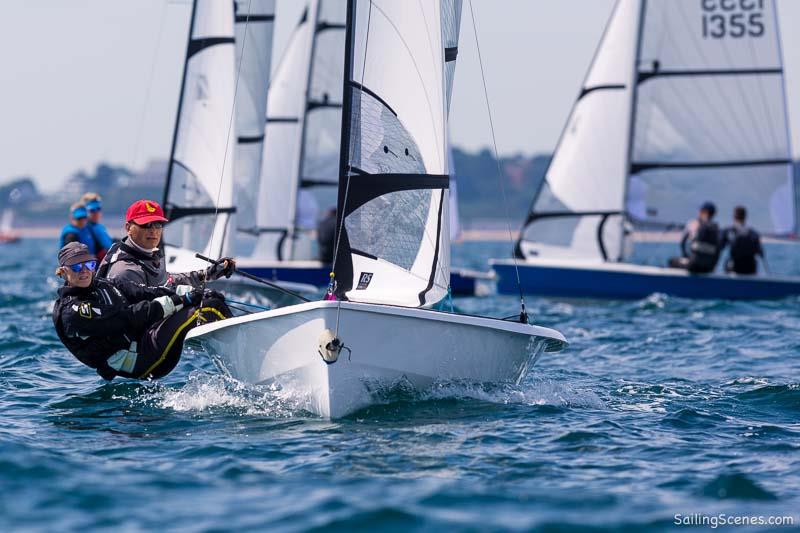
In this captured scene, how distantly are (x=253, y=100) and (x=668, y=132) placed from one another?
6.88 m

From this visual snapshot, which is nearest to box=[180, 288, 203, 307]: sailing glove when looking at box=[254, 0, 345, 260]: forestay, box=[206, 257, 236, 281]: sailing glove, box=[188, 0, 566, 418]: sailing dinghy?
box=[206, 257, 236, 281]: sailing glove

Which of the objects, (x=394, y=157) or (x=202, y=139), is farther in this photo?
(x=202, y=139)

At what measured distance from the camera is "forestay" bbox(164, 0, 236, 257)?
15445 mm

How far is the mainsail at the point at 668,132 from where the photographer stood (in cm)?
1827

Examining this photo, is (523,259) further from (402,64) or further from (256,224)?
(402,64)

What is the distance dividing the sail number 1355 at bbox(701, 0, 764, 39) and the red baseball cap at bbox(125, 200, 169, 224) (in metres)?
13.2

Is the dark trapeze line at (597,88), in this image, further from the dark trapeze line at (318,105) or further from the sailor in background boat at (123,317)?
the sailor in background boat at (123,317)

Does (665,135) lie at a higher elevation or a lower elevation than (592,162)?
higher

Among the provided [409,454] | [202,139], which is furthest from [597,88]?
[409,454]

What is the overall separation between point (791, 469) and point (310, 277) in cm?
1163

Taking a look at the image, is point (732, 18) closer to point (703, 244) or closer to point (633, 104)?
point (633, 104)

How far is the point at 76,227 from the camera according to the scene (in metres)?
12.0
